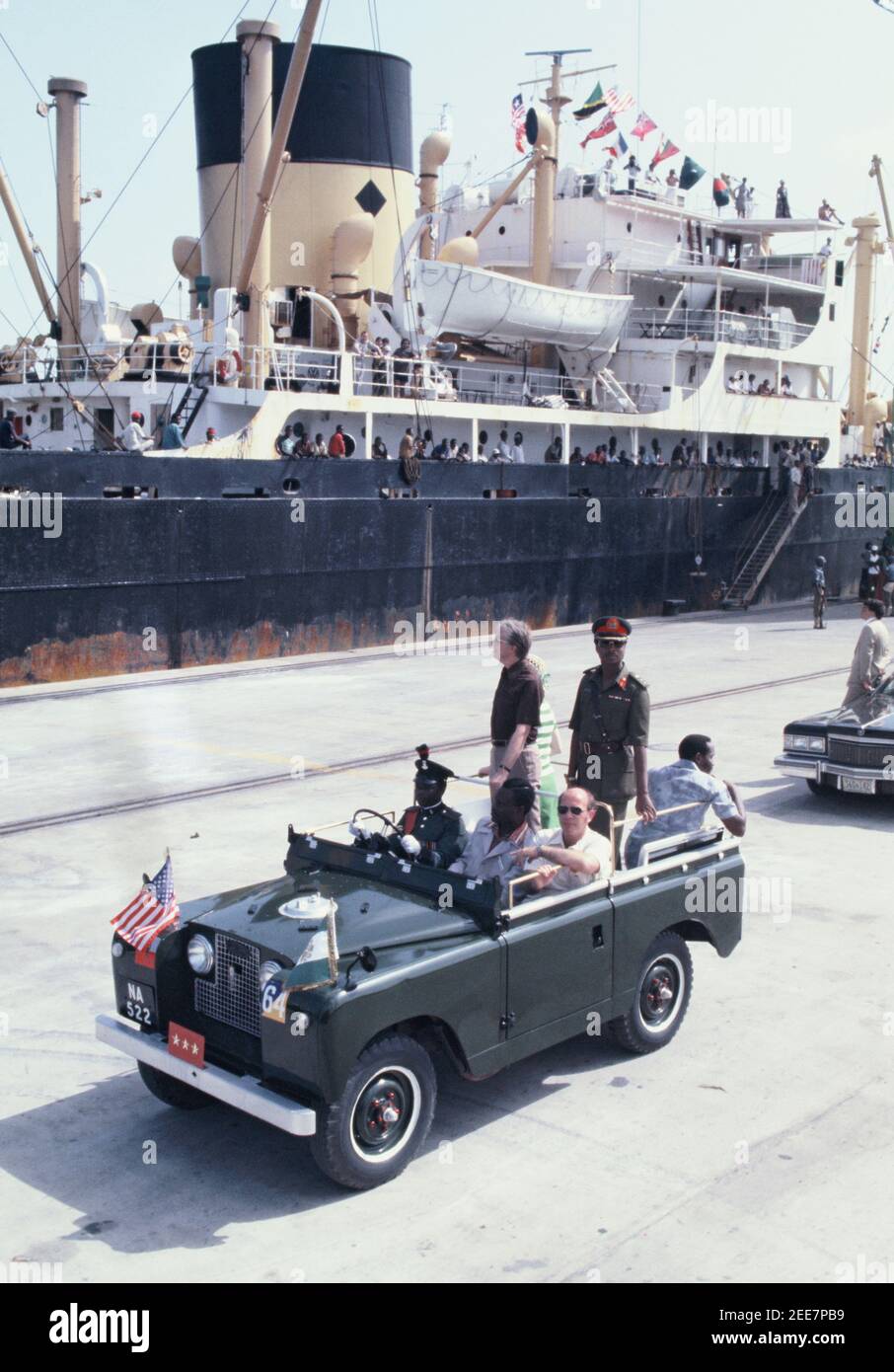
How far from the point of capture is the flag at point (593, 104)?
2812 centimetres

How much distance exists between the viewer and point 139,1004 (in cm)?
566

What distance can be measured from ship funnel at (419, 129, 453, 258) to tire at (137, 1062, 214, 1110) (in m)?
25.0

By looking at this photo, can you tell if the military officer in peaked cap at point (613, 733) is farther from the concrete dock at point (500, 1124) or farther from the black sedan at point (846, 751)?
the black sedan at point (846, 751)

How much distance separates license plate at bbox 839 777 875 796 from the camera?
1135 centimetres

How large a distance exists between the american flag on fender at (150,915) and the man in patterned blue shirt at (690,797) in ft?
7.90

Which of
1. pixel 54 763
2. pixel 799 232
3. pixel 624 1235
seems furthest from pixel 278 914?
pixel 799 232

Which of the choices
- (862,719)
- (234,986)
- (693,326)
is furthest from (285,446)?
(234,986)

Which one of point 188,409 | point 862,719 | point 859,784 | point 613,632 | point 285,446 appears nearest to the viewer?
point 613,632

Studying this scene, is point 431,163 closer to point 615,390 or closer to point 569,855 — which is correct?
point 615,390

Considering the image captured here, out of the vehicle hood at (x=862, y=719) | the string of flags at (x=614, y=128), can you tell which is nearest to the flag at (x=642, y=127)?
the string of flags at (x=614, y=128)

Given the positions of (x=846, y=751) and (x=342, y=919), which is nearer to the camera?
(x=342, y=919)

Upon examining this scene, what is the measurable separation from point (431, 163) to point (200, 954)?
85.1 feet

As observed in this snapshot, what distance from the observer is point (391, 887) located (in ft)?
19.8

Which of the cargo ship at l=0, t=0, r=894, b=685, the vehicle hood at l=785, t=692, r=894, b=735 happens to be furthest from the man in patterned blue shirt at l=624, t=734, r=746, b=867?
the cargo ship at l=0, t=0, r=894, b=685
